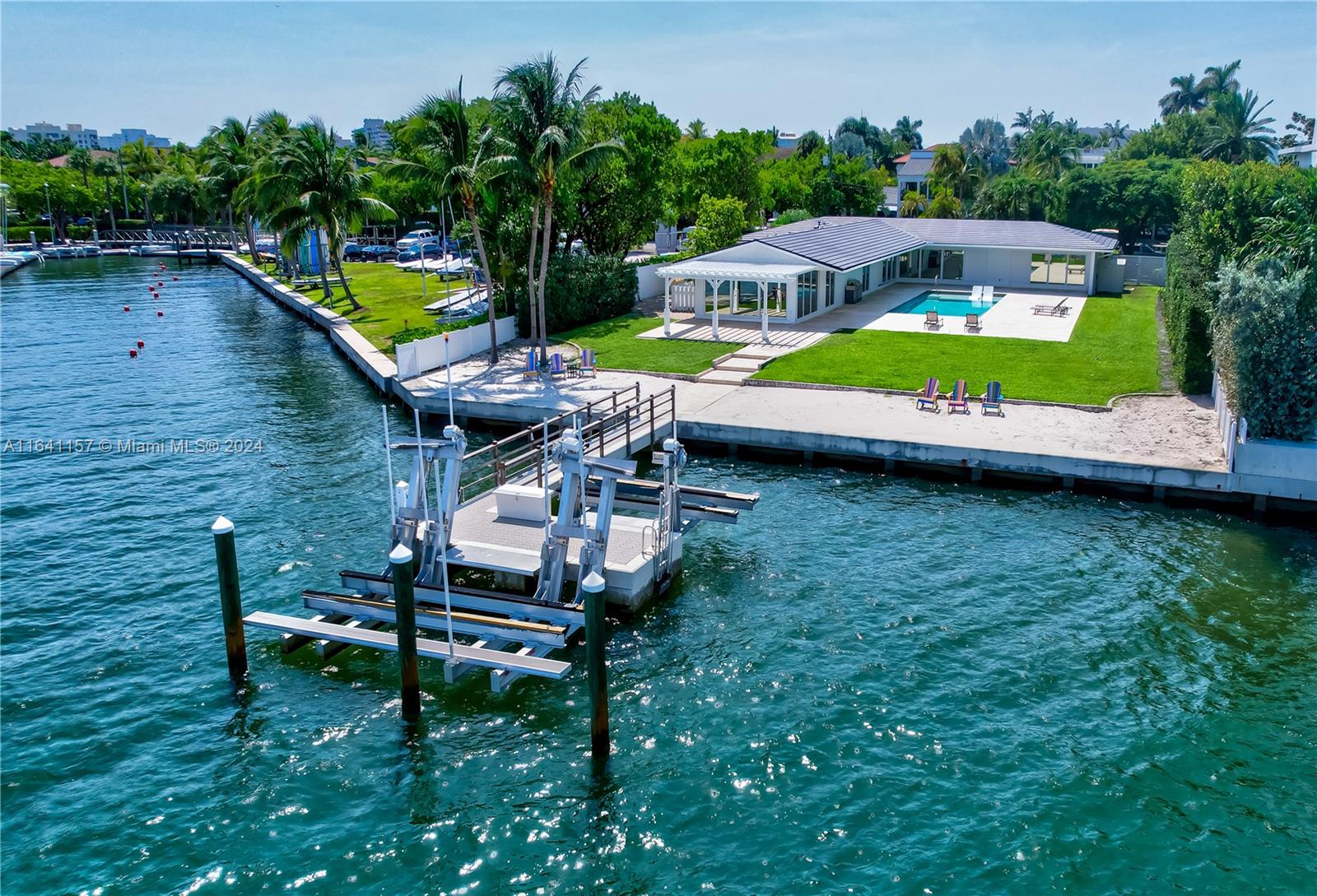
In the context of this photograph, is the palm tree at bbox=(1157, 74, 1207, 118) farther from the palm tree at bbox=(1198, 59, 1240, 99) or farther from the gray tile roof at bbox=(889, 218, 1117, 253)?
the gray tile roof at bbox=(889, 218, 1117, 253)

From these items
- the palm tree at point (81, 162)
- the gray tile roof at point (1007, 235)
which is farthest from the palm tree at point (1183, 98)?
the palm tree at point (81, 162)

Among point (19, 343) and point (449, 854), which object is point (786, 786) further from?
point (19, 343)

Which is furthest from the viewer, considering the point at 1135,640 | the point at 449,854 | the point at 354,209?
the point at 354,209

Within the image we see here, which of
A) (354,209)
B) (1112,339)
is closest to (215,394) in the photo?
(354,209)

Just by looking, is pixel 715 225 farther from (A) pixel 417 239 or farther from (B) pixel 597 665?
(B) pixel 597 665

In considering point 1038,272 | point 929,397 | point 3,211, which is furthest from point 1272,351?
point 3,211

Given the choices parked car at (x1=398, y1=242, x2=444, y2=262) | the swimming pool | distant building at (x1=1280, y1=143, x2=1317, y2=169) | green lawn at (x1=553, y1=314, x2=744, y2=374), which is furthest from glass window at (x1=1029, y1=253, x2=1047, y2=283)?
parked car at (x1=398, y1=242, x2=444, y2=262)

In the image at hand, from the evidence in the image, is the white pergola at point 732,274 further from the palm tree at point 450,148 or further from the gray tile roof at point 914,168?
the gray tile roof at point 914,168

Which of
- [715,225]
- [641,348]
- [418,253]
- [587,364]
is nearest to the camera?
[587,364]
